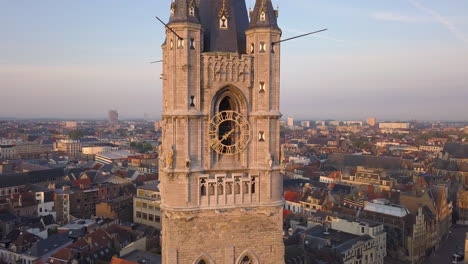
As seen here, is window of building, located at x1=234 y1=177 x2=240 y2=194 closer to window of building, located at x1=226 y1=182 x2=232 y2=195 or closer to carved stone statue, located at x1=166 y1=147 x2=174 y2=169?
window of building, located at x1=226 y1=182 x2=232 y2=195

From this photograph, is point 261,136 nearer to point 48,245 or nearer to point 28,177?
point 48,245

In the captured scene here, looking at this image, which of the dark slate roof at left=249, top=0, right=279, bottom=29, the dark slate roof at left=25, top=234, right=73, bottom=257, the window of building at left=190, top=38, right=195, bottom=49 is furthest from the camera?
the dark slate roof at left=25, top=234, right=73, bottom=257

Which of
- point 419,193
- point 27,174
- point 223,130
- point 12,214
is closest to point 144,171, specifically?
point 27,174

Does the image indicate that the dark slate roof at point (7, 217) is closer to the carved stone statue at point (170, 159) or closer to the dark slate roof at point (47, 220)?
the dark slate roof at point (47, 220)

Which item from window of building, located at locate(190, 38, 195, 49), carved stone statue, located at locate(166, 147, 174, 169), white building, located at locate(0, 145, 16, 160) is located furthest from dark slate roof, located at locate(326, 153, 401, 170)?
white building, located at locate(0, 145, 16, 160)

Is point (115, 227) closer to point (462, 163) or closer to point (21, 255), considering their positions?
point (21, 255)

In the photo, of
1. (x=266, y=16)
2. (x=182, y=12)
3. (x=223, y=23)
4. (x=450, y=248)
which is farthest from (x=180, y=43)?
(x=450, y=248)

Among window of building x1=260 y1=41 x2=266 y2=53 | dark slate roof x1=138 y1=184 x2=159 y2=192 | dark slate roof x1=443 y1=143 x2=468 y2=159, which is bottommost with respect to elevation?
dark slate roof x1=138 y1=184 x2=159 y2=192
